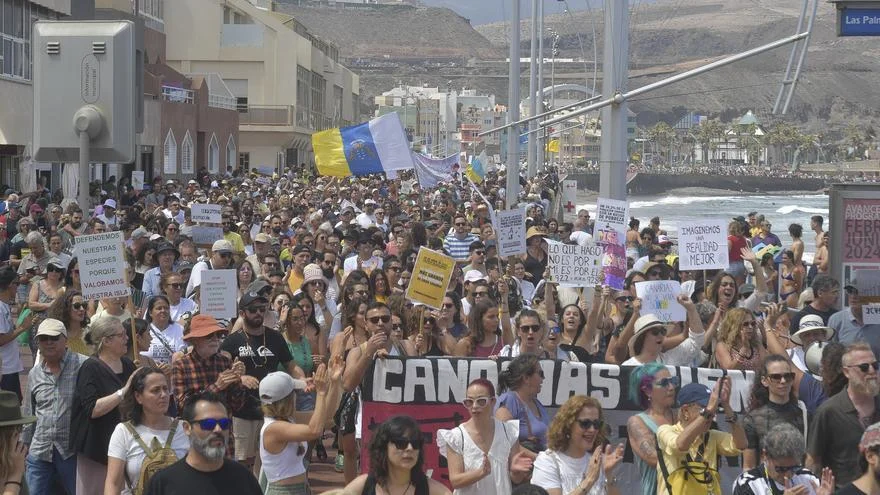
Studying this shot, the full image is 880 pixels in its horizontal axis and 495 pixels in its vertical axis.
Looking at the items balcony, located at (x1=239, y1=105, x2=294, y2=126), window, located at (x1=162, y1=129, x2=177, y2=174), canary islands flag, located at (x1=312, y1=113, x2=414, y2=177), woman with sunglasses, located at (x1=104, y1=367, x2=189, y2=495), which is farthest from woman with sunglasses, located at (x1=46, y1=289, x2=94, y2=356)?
balcony, located at (x1=239, y1=105, x2=294, y2=126)

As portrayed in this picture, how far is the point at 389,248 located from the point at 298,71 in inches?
2186

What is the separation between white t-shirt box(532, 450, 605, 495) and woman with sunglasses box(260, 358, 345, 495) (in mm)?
1028

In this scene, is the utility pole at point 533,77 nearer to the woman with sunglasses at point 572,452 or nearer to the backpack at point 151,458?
the woman with sunglasses at point 572,452

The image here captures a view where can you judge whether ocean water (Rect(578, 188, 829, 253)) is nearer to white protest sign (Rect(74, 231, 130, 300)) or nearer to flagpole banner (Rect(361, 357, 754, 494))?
white protest sign (Rect(74, 231, 130, 300))

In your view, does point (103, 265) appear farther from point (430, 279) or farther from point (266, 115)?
point (266, 115)

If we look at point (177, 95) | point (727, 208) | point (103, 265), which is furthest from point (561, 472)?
point (727, 208)

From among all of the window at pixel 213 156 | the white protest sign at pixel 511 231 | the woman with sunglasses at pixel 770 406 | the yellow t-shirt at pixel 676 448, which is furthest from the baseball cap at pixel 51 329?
the window at pixel 213 156

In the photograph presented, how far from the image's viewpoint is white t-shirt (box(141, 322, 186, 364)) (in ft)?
32.9

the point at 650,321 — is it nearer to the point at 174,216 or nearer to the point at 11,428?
the point at 11,428

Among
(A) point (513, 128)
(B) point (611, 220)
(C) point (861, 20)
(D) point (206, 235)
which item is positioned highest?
(A) point (513, 128)

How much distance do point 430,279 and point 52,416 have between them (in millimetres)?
3567

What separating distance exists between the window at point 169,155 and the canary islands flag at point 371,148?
23.0 metres

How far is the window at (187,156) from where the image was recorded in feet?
169

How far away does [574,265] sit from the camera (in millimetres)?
12023
